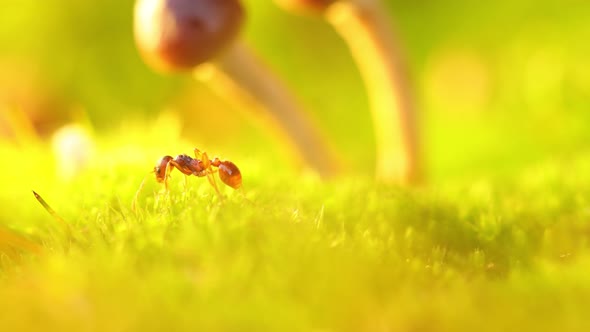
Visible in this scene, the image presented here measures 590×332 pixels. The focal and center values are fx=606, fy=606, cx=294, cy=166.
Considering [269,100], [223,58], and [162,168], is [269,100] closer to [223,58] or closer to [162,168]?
[223,58]

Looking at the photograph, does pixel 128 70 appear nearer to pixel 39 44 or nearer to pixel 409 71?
pixel 39 44

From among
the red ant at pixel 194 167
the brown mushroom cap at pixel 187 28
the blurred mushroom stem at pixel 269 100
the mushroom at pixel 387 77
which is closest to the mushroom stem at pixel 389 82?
the mushroom at pixel 387 77

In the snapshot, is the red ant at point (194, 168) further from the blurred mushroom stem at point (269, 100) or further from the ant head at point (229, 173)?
the blurred mushroom stem at point (269, 100)

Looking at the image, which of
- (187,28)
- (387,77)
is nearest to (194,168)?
(187,28)

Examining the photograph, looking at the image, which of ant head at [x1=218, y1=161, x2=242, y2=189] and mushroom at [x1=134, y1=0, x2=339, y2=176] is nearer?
ant head at [x1=218, y1=161, x2=242, y2=189]

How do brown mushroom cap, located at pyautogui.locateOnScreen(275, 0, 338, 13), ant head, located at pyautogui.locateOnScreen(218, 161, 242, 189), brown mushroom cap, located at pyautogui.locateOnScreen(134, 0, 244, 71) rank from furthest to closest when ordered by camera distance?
brown mushroom cap, located at pyautogui.locateOnScreen(275, 0, 338, 13), brown mushroom cap, located at pyautogui.locateOnScreen(134, 0, 244, 71), ant head, located at pyautogui.locateOnScreen(218, 161, 242, 189)

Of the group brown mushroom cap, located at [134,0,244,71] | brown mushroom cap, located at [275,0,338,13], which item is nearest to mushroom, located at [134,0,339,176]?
brown mushroom cap, located at [134,0,244,71]

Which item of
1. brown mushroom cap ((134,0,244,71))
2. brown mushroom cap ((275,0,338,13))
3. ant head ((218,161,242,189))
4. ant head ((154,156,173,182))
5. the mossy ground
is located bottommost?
the mossy ground

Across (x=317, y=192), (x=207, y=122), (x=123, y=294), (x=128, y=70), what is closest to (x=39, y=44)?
(x=128, y=70)

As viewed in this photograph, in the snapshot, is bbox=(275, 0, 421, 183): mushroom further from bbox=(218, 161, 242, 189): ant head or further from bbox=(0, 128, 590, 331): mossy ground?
bbox=(218, 161, 242, 189): ant head

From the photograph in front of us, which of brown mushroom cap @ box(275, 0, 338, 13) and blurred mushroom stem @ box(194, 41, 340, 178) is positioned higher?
brown mushroom cap @ box(275, 0, 338, 13)
